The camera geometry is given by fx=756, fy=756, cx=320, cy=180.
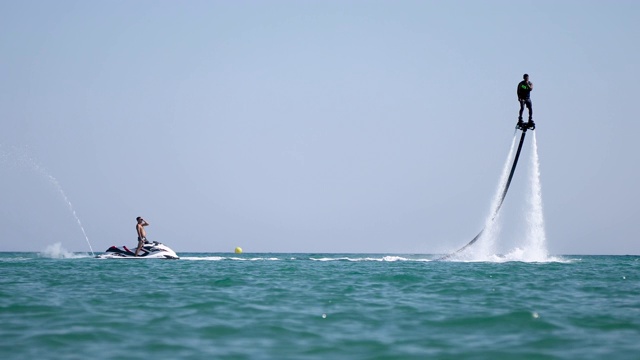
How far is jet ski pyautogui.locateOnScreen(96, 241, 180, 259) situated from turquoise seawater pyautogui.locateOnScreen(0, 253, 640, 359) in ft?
76.3

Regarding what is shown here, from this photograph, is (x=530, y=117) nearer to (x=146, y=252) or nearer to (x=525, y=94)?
(x=525, y=94)

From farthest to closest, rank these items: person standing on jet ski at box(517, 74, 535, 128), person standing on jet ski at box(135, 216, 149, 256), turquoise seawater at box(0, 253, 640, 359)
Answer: person standing on jet ski at box(135, 216, 149, 256) → person standing on jet ski at box(517, 74, 535, 128) → turquoise seawater at box(0, 253, 640, 359)

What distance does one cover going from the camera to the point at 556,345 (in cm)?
1280

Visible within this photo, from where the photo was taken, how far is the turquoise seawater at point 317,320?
12344mm

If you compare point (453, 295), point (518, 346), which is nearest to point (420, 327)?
point (518, 346)

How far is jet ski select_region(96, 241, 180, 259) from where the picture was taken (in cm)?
4747

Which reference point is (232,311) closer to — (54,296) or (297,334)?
(297,334)

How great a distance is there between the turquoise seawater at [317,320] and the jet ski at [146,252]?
2327 centimetres

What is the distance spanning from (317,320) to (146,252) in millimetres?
34496

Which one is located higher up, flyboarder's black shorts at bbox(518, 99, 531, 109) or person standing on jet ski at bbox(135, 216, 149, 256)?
flyboarder's black shorts at bbox(518, 99, 531, 109)

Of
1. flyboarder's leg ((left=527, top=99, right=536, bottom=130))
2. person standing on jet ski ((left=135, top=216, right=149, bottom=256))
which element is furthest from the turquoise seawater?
person standing on jet ski ((left=135, top=216, right=149, bottom=256))

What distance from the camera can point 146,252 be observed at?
4806 centimetres

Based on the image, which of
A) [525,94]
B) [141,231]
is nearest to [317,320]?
[525,94]

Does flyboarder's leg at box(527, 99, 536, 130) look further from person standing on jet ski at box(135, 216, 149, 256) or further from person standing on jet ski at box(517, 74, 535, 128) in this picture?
person standing on jet ski at box(135, 216, 149, 256)
